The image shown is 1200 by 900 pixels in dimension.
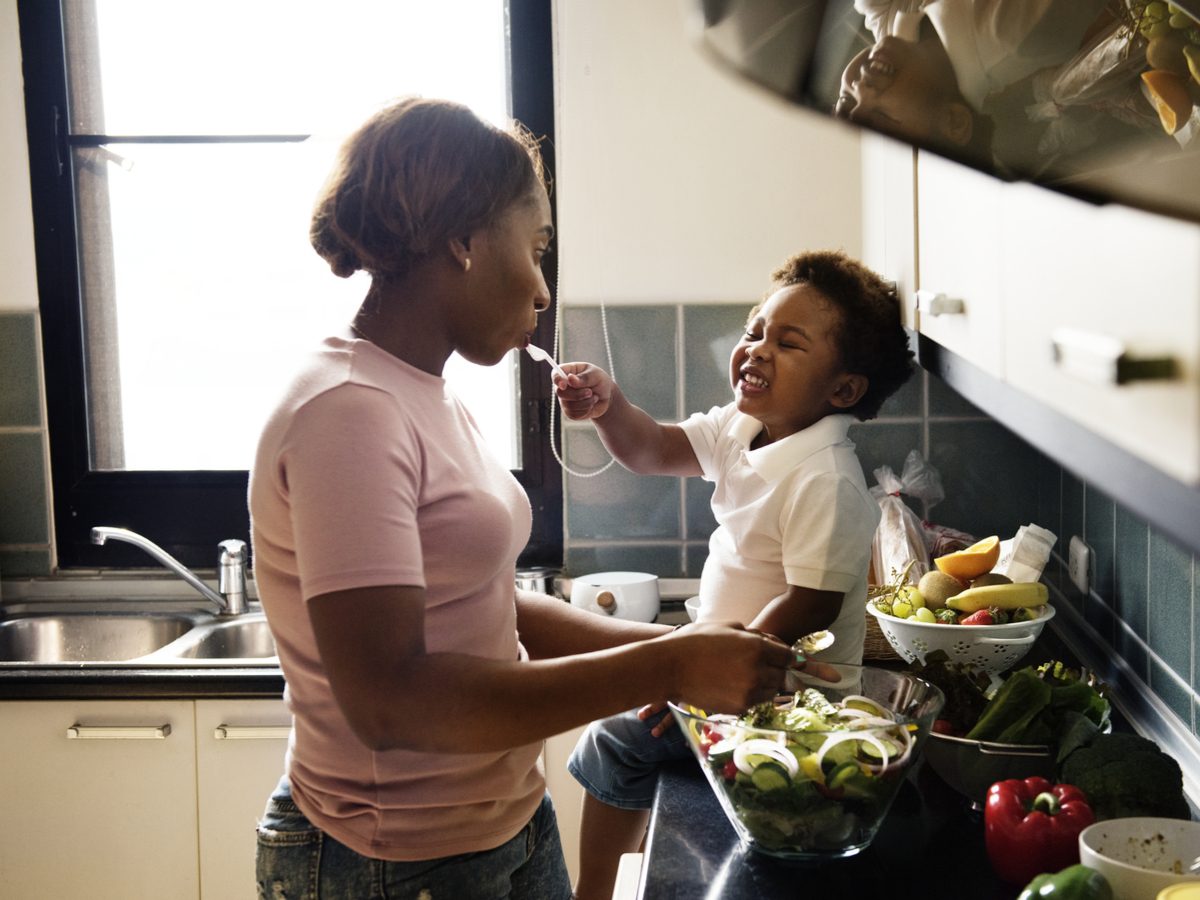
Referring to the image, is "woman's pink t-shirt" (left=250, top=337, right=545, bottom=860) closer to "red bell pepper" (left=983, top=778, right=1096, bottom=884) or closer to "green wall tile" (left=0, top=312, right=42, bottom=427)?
"red bell pepper" (left=983, top=778, right=1096, bottom=884)

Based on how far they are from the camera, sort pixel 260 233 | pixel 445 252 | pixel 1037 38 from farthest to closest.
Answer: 1. pixel 260 233
2. pixel 445 252
3. pixel 1037 38

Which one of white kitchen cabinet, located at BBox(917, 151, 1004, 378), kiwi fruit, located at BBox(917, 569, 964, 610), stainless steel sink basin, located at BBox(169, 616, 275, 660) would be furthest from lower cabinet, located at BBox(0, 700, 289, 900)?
white kitchen cabinet, located at BBox(917, 151, 1004, 378)

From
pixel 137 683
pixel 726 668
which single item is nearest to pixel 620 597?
Answer: pixel 137 683

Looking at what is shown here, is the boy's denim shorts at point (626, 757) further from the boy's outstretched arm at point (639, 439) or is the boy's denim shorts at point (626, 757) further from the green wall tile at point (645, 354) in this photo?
the green wall tile at point (645, 354)

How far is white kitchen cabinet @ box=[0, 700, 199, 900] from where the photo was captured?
212 cm

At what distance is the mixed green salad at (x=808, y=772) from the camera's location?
1.24m

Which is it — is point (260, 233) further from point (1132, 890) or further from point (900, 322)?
Answer: point (1132, 890)

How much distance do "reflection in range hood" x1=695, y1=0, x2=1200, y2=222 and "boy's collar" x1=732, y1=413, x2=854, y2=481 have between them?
2.45 ft

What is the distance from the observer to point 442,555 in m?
1.13

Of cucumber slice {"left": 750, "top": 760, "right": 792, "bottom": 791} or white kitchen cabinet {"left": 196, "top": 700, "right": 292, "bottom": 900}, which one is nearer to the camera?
cucumber slice {"left": 750, "top": 760, "right": 792, "bottom": 791}

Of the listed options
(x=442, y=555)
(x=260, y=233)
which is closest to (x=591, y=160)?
(x=260, y=233)

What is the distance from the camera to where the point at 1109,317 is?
0.73 meters

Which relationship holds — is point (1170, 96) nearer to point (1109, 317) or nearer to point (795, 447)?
Answer: point (1109, 317)

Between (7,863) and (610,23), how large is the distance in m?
1.84
